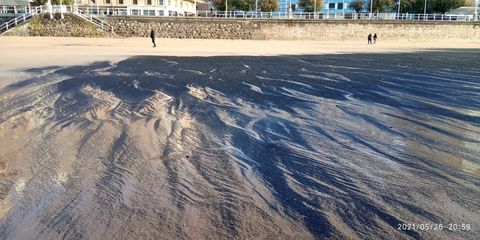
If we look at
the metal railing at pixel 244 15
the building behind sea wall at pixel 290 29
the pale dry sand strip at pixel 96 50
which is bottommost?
the pale dry sand strip at pixel 96 50

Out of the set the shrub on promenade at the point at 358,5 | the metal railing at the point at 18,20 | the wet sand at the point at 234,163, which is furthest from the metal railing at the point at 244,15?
the wet sand at the point at 234,163

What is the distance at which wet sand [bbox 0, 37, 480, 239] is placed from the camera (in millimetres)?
4039

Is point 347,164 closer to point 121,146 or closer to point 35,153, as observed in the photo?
point 121,146

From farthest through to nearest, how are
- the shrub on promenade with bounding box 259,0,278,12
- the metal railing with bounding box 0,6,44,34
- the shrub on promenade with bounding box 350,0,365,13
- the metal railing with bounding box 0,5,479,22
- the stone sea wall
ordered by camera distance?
the shrub on promenade with bounding box 350,0,365,13, the shrub on promenade with bounding box 259,0,278,12, the metal railing with bounding box 0,5,479,22, the stone sea wall, the metal railing with bounding box 0,6,44,34

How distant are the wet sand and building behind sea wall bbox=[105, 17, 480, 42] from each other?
3781 cm

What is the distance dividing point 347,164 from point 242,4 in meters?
66.6

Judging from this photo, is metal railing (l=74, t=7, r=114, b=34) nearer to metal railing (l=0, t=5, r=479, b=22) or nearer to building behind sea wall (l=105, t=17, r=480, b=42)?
metal railing (l=0, t=5, r=479, b=22)

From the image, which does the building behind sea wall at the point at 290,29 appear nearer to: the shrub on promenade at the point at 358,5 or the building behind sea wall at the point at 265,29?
the building behind sea wall at the point at 265,29

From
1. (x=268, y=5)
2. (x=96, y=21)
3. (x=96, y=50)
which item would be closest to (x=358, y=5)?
(x=268, y=5)

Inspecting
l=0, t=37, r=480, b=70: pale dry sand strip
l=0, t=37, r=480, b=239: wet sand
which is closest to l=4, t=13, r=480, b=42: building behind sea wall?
l=0, t=37, r=480, b=70: pale dry sand strip

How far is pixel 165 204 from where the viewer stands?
14.6 ft

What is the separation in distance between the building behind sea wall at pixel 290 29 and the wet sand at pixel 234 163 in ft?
124

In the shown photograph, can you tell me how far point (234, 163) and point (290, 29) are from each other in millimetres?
47617

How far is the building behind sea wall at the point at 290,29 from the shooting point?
47844mm
